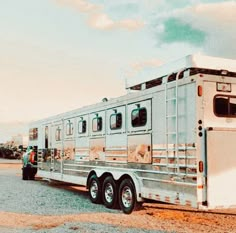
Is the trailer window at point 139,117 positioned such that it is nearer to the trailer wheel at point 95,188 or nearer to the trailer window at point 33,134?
the trailer wheel at point 95,188

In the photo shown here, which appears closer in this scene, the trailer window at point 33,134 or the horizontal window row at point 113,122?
the horizontal window row at point 113,122

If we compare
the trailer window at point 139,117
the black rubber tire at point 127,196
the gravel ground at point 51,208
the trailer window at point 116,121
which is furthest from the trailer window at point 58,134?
the trailer window at point 139,117

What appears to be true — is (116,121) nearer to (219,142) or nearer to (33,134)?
(219,142)

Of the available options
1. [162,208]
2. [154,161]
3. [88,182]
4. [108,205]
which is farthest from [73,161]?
[154,161]

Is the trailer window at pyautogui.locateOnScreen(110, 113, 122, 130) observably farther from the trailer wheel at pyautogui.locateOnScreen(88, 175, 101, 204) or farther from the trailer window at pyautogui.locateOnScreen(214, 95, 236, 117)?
the trailer window at pyautogui.locateOnScreen(214, 95, 236, 117)

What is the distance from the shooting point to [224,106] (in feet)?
26.7

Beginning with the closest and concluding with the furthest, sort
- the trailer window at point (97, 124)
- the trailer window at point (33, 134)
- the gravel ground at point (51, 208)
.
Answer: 1. the gravel ground at point (51, 208)
2. the trailer window at point (97, 124)
3. the trailer window at point (33, 134)

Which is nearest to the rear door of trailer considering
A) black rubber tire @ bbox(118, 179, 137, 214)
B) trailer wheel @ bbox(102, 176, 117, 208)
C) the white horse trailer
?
the white horse trailer

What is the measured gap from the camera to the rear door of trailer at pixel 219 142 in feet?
A: 25.3

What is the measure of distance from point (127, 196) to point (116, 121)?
6.47 ft

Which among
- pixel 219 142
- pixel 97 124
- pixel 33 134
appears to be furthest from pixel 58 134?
pixel 219 142

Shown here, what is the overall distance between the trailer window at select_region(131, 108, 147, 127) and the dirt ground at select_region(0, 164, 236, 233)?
2055mm

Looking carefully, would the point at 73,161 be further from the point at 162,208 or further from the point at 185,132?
the point at 185,132

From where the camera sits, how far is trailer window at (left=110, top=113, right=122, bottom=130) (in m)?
10.6
